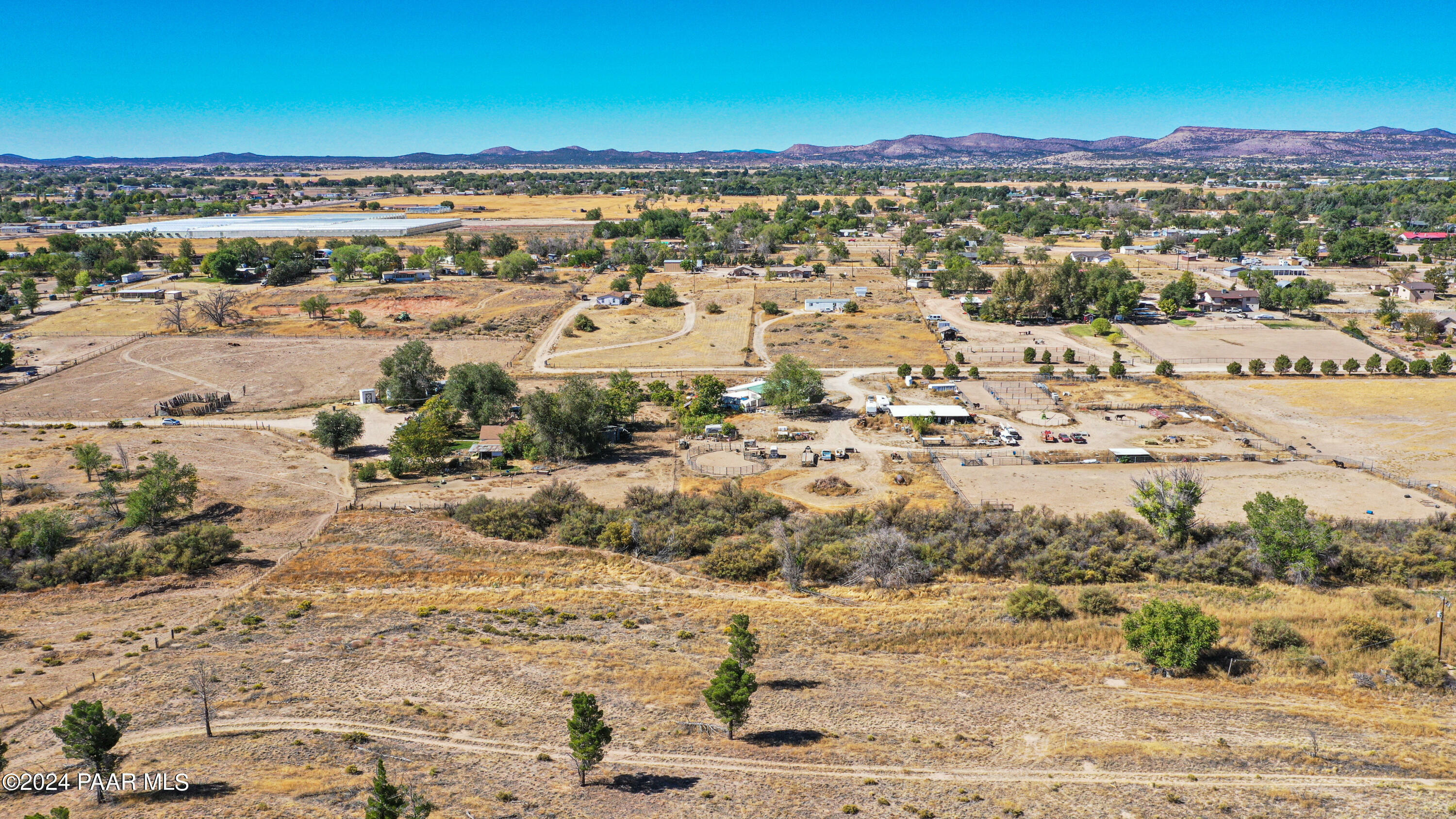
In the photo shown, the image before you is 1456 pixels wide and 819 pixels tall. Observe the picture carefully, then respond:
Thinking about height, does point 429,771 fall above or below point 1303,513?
below

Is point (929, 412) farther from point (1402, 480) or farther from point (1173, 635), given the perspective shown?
point (1173, 635)

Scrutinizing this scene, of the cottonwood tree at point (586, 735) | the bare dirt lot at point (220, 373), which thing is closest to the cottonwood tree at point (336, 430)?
the bare dirt lot at point (220, 373)

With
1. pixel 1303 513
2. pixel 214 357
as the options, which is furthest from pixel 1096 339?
pixel 214 357

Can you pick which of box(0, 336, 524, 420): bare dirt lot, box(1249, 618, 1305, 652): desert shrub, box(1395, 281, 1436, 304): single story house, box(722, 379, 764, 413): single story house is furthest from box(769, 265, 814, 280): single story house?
box(1249, 618, 1305, 652): desert shrub

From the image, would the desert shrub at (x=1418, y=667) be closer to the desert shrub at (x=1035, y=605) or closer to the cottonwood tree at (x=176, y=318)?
the desert shrub at (x=1035, y=605)

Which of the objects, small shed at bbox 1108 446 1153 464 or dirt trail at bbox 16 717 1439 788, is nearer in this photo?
dirt trail at bbox 16 717 1439 788

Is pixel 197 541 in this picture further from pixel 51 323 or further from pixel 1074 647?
pixel 51 323

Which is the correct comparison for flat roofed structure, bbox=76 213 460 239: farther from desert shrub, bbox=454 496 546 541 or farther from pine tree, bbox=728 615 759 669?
pine tree, bbox=728 615 759 669
